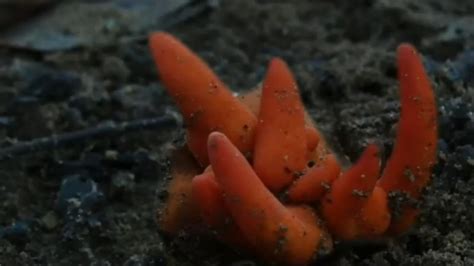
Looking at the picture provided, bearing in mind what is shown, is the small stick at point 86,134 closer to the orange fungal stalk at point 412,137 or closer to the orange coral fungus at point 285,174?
the orange coral fungus at point 285,174

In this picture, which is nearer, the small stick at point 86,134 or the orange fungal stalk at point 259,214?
the orange fungal stalk at point 259,214

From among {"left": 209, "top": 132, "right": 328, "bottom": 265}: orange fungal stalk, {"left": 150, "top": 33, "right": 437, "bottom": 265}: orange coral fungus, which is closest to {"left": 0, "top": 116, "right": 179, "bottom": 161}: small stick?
{"left": 150, "top": 33, "right": 437, "bottom": 265}: orange coral fungus

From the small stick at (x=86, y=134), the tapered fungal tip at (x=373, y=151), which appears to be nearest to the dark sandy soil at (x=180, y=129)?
the small stick at (x=86, y=134)

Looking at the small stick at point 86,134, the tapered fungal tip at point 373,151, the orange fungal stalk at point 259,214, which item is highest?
the tapered fungal tip at point 373,151

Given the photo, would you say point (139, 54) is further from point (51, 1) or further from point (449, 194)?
point (449, 194)

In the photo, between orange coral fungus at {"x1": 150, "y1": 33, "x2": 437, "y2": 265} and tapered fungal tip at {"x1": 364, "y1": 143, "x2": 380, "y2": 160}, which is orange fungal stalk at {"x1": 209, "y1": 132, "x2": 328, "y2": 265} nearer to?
orange coral fungus at {"x1": 150, "y1": 33, "x2": 437, "y2": 265}

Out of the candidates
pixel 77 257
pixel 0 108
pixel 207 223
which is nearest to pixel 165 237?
pixel 207 223

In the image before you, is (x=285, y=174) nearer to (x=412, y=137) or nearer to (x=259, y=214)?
(x=259, y=214)
